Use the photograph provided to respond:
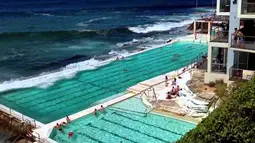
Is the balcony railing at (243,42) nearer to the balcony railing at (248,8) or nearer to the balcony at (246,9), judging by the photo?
the balcony at (246,9)

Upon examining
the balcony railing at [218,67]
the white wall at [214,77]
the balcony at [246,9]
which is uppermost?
the balcony at [246,9]

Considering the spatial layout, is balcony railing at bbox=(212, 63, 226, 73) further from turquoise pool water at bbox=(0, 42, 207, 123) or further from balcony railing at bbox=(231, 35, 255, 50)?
turquoise pool water at bbox=(0, 42, 207, 123)

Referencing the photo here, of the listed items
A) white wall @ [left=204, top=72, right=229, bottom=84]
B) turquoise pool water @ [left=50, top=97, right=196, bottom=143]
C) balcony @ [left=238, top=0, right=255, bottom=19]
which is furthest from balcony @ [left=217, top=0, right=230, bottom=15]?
turquoise pool water @ [left=50, top=97, right=196, bottom=143]

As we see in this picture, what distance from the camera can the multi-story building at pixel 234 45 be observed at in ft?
65.2

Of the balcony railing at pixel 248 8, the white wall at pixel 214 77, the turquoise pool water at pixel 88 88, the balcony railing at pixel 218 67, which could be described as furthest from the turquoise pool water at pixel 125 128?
the balcony railing at pixel 248 8

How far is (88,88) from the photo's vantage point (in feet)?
90.8

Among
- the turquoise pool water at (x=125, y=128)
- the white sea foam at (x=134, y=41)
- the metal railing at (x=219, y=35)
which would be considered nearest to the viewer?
the turquoise pool water at (x=125, y=128)

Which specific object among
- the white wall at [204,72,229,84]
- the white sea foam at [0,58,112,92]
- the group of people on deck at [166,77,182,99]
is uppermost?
the white wall at [204,72,229,84]

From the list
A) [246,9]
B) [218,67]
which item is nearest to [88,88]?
[218,67]

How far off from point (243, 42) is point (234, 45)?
53 cm

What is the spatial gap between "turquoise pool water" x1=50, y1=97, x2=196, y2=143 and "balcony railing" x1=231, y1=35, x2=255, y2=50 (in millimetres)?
5477

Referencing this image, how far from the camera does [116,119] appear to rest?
20531 millimetres

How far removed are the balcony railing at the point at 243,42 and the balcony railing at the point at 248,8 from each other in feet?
4.77

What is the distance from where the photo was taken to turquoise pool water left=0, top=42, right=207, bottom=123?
2383cm
